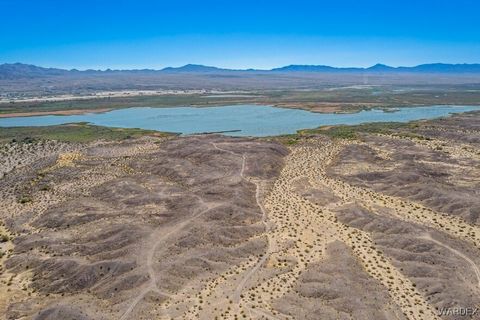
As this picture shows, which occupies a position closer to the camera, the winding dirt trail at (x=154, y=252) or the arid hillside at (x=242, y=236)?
the winding dirt trail at (x=154, y=252)

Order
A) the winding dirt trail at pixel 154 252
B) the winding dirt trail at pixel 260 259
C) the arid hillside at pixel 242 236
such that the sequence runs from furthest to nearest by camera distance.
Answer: the winding dirt trail at pixel 260 259, the arid hillside at pixel 242 236, the winding dirt trail at pixel 154 252

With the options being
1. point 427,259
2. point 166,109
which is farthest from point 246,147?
point 166,109

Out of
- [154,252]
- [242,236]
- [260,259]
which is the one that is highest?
[154,252]

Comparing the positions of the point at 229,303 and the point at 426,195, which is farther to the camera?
the point at 426,195

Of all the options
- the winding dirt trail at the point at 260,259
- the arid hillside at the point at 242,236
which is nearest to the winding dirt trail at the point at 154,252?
the arid hillside at the point at 242,236

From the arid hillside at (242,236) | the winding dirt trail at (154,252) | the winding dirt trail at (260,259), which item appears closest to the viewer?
the winding dirt trail at (154,252)

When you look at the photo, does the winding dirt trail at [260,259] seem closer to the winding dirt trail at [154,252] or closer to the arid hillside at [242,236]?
the arid hillside at [242,236]

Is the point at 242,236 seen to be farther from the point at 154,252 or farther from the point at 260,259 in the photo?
the point at 154,252

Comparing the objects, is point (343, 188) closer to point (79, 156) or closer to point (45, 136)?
point (79, 156)

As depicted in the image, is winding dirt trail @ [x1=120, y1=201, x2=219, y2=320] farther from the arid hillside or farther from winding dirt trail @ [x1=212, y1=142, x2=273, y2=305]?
winding dirt trail @ [x1=212, y1=142, x2=273, y2=305]

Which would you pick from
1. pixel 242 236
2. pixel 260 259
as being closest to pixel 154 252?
pixel 242 236

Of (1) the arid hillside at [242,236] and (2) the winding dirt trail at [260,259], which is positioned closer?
(1) the arid hillside at [242,236]
